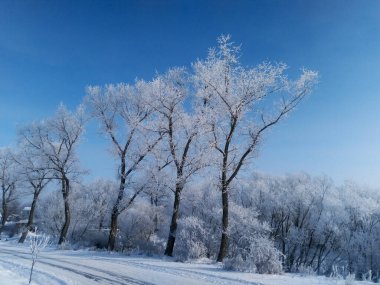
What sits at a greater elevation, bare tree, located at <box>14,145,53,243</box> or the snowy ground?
bare tree, located at <box>14,145,53,243</box>

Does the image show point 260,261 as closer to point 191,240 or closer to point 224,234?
point 224,234

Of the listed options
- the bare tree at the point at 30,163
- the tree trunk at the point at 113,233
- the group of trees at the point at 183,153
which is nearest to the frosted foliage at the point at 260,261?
the group of trees at the point at 183,153

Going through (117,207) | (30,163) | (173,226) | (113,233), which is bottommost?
(113,233)

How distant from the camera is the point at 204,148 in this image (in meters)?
20.8

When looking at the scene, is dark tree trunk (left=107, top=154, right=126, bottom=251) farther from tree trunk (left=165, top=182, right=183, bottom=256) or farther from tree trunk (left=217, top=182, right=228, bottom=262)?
tree trunk (left=217, top=182, right=228, bottom=262)

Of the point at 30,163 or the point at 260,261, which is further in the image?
the point at 30,163

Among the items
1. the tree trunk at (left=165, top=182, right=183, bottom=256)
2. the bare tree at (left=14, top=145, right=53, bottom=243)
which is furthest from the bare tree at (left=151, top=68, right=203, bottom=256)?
the bare tree at (left=14, top=145, right=53, bottom=243)

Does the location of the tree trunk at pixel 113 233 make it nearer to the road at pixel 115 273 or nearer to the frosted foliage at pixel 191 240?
the frosted foliage at pixel 191 240

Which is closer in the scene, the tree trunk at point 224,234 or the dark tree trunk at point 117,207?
the tree trunk at point 224,234

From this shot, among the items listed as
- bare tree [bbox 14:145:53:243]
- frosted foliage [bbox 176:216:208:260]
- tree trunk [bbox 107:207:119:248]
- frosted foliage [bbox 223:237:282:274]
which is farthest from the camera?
bare tree [bbox 14:145:53:243]

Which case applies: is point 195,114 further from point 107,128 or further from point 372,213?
point 372,213


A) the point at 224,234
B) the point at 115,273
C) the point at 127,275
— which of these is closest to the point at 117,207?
the point at 224,234

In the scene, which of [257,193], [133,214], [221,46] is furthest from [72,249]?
[257,193]

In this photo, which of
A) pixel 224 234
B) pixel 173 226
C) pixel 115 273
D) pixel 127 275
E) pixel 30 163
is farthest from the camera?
pixel 30 163
